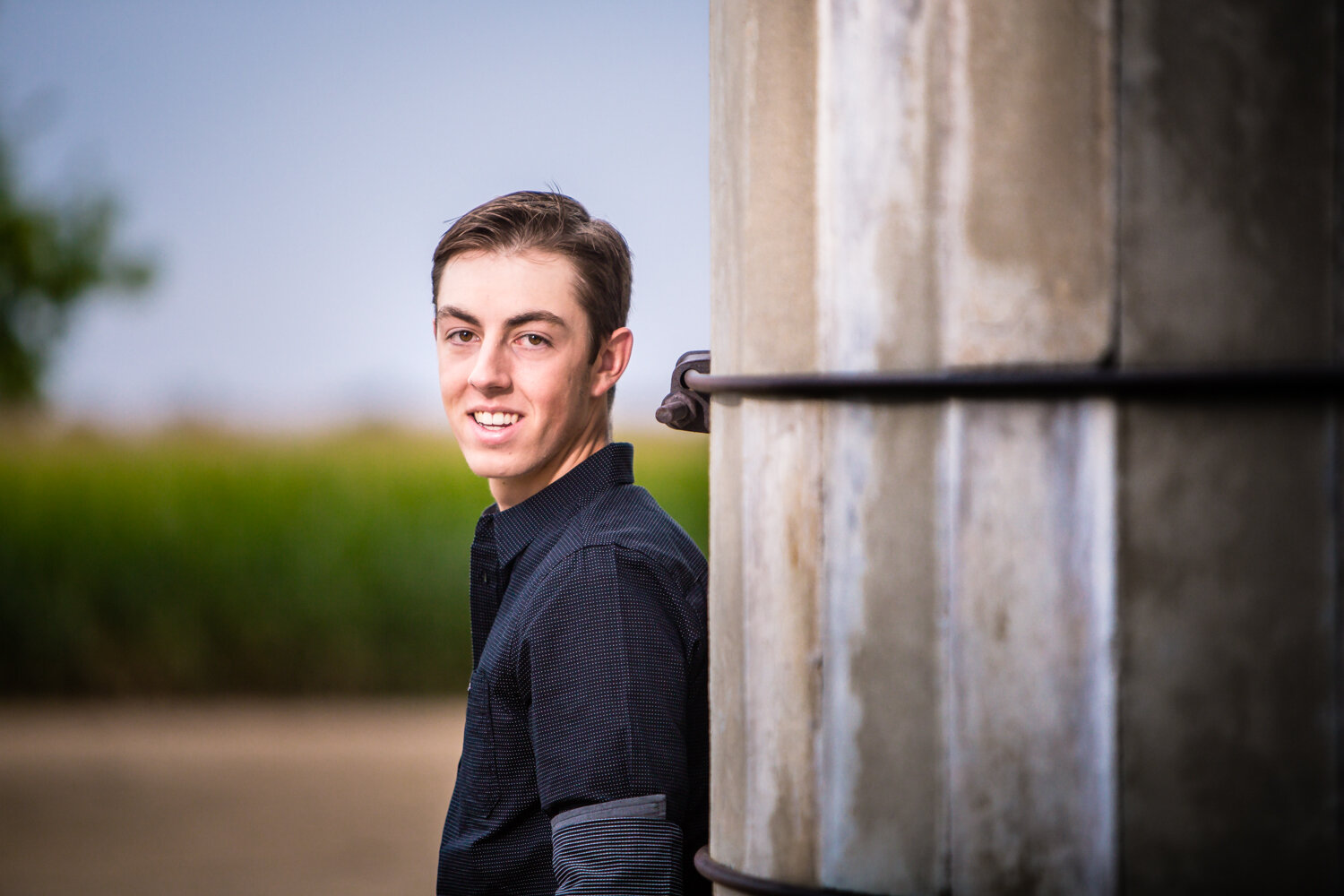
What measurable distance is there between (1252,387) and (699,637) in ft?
2.33

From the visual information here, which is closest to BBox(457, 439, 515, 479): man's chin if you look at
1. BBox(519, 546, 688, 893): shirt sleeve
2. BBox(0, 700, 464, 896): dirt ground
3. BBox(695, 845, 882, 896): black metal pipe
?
BBox(519, 546, 688, 893): shirt sleeve

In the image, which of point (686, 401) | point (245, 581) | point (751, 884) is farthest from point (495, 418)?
point (245, 581)

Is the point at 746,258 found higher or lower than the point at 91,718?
higher

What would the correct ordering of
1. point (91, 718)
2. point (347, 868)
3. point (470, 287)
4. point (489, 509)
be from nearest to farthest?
point (470, 287)
point (489, 509)
point (347, 868)
point (91, 718)

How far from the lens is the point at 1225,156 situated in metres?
0.90

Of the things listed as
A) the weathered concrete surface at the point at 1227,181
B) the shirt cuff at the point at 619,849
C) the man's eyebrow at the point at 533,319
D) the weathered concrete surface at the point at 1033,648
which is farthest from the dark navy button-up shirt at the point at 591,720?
the weathered concrete surface at the point at 1227,181

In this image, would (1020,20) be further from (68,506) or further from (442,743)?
(68,506)

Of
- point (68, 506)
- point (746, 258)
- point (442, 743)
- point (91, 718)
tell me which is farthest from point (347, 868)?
point (746, 258)

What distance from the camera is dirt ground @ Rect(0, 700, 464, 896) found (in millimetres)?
5383

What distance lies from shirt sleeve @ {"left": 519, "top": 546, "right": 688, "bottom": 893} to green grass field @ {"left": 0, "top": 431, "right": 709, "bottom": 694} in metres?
6.29

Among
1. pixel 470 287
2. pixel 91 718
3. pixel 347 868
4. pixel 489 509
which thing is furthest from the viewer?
pixel 91 718

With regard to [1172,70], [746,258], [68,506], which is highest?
[1172,70]

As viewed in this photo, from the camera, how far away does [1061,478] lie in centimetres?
92

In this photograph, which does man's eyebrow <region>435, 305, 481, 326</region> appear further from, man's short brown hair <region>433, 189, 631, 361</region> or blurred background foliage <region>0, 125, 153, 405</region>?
blurred background foliage <region>0, 125, 153, 405</region>
